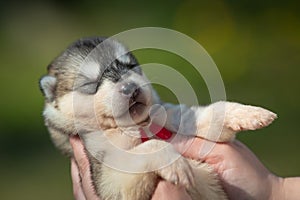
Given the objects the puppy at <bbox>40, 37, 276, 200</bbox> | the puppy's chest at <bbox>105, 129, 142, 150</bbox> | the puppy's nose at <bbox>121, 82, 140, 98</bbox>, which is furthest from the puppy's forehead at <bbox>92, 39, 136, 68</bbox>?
the puppy's chest at <bbox>105, 129, 142, 150</bbox>

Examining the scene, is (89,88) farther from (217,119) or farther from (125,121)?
(217,119)

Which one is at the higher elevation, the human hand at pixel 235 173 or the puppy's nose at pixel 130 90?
the puppy's nose at pixel 130 90

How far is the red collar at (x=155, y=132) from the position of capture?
2992 mm

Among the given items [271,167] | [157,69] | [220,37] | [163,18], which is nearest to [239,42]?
[220,37]

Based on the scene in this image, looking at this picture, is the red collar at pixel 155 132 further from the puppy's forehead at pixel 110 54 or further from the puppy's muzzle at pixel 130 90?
the puppy's forehead at pixel 110 54

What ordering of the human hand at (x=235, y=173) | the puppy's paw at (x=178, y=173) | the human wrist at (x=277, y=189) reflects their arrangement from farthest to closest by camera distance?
the human wrist at (x=277, y=189) < the human hand at (x=235, y=173) < the puppy's paw at (x=178, y=173)

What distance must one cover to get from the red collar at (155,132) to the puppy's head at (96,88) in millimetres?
51

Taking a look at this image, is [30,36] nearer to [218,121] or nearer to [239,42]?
[239,42]

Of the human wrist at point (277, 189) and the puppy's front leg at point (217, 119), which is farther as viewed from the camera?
the human wrist at point (277, 189)

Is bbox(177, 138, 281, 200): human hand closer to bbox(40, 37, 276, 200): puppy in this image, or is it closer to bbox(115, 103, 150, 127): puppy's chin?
bbox(40, 37, 276, 200): puppy

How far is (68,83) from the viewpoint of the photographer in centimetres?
328

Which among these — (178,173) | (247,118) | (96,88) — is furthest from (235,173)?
(96,88)

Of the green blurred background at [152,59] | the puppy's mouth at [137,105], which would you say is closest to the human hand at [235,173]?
the puppy's mouth at [137,105]

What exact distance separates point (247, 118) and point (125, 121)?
52 centimetres
